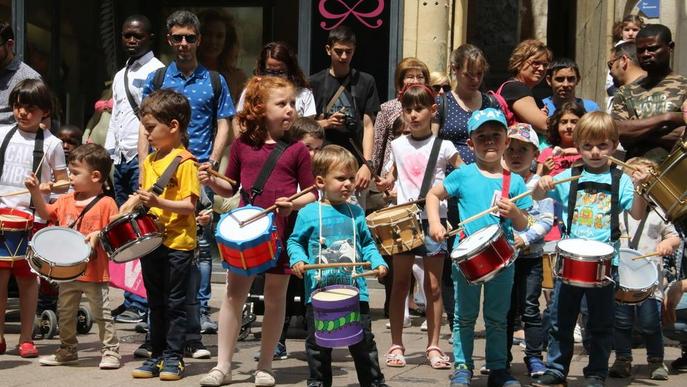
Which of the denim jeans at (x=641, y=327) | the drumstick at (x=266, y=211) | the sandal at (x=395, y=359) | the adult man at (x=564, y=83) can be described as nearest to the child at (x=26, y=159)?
the drumstick at (x=266, y=211)

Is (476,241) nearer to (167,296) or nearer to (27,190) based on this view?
(167,296)

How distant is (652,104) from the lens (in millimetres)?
8906

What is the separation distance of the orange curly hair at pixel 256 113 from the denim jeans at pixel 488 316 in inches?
52.6

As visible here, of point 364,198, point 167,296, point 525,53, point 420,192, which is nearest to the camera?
point 167,296

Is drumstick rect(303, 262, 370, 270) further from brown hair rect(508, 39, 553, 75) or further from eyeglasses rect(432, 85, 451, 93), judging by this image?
eyeglasses rect(432, 85, 451, 93)

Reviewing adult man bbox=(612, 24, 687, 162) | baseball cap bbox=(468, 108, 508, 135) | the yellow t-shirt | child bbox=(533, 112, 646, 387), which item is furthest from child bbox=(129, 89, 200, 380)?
adult man bbox=(612, 24, 687, 162)

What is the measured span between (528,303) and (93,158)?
2.76 m

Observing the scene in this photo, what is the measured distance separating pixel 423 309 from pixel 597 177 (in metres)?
3.33

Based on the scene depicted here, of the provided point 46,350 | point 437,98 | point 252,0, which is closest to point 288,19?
point 252,0

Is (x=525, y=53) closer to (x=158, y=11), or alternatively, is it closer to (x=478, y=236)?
(x=478, y=236)

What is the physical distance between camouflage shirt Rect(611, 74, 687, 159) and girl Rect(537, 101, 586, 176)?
1.00 feet

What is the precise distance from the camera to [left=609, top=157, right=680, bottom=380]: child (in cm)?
805

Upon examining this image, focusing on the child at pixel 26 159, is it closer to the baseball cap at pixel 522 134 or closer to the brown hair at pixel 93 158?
the brown hair at pixel 93 158

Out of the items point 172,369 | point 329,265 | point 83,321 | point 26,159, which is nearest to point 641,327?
point 329,265
